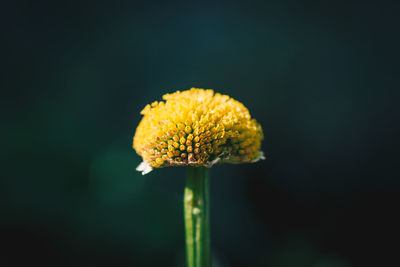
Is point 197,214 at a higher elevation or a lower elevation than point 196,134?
lower

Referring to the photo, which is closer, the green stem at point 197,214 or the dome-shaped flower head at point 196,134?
the dome-shaped flower head at point 196,134

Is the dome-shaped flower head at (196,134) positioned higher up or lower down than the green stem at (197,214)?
higher up

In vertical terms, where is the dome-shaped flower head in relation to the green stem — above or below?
above
